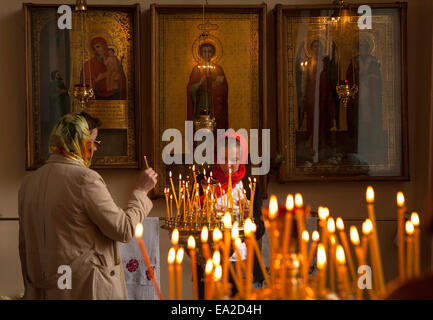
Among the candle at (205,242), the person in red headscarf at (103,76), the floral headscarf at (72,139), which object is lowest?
the candle at (205,242)

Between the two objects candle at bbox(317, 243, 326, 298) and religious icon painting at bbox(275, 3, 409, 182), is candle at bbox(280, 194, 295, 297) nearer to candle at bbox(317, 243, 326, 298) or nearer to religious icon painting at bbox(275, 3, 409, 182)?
candle at bbox(317, 243, 326, 298)

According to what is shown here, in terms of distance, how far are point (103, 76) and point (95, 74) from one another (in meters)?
0.07

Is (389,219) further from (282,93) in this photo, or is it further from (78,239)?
(78,239)

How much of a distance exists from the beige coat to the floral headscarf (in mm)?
42

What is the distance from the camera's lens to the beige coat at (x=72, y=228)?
8.03 ft

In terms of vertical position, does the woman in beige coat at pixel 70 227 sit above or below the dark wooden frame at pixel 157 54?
below

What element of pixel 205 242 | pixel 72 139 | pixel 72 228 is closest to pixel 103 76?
pixel 72 139

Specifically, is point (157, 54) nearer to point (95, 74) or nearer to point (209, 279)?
point (95, 74)

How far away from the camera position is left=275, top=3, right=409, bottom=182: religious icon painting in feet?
14.8

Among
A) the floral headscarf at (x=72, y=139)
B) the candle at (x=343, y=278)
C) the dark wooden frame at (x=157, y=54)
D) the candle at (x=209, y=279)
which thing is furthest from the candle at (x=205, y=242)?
Answer: the dark wooden frame at (x=157, y=54)

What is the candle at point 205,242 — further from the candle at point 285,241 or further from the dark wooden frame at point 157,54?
the dark wooden frame at point 157,54

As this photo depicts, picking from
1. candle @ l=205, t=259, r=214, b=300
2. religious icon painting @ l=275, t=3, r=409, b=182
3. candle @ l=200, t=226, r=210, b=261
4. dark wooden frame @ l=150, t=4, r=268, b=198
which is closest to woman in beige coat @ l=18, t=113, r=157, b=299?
candle @ l=200, t=226, r=210, b=261

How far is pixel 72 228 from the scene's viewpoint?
246 centimetres
